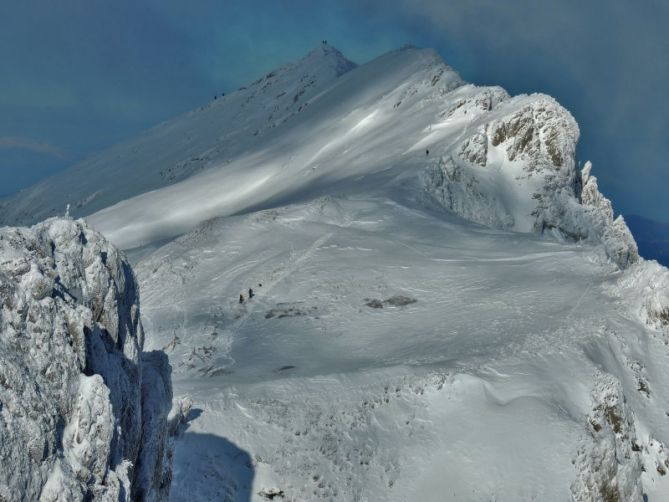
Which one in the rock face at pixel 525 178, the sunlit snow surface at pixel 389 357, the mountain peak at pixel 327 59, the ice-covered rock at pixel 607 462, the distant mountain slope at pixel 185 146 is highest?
the mountain peak at pixel 327 59

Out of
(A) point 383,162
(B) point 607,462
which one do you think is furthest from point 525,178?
(B) point 607,462

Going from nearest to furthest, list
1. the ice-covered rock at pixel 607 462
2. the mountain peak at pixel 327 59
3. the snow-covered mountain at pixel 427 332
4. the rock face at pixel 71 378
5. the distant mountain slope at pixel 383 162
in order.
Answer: the rock face at pixel 71 378
the ice-covered rock at pixel 607 462
the snow-covered mountain at pixel 427 332
the distant mountain slope at pixel 383 162
the mountain peak at pixel 327 59

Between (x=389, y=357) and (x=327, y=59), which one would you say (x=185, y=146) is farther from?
(x=389, y=357)

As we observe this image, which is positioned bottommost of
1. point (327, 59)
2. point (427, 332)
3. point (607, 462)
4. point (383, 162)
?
point (607, 462)

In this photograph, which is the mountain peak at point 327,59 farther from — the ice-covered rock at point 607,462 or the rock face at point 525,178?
the ice-covered rock at point 607,462

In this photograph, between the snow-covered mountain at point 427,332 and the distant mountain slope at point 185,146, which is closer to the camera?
the snow-covered mountain at point 427,332

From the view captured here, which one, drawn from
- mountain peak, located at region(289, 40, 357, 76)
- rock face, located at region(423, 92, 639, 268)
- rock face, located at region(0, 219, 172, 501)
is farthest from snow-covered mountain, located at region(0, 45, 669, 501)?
mountain peak, located at region(289, 40, 357, 76)

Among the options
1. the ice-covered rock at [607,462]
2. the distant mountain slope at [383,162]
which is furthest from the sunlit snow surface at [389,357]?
the distant mountain slope at [383,162]

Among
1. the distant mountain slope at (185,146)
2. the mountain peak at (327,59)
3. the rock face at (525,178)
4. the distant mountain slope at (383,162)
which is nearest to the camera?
the rock face at (525,178)
